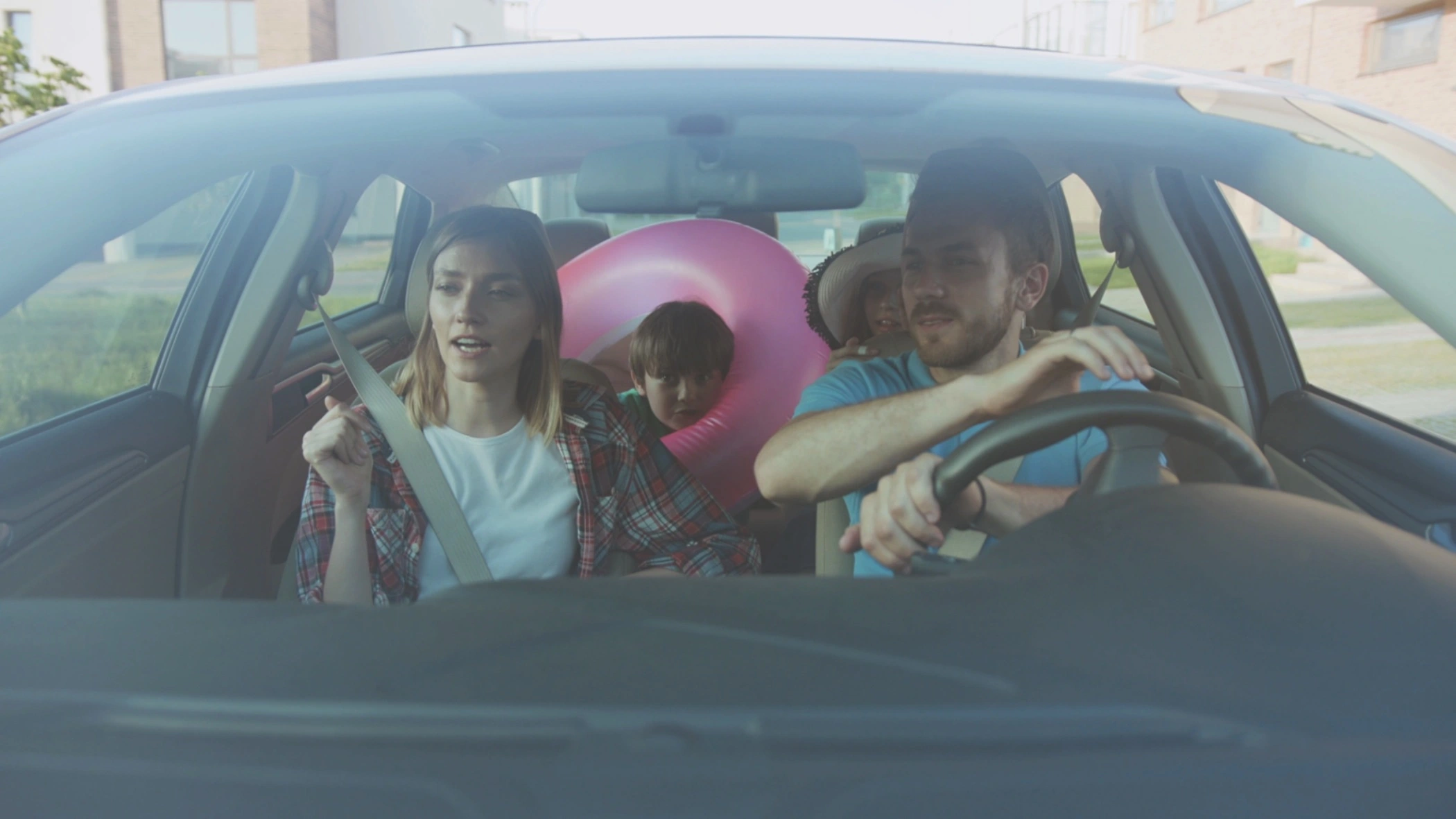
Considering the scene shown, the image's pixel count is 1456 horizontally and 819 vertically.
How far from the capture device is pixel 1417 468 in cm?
162

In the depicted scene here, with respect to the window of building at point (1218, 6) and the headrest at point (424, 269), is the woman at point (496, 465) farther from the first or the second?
the window of building at point (1218, 6)

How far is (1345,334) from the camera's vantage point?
10.6ft

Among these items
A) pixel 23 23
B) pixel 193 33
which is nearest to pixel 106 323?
pixel 23 23

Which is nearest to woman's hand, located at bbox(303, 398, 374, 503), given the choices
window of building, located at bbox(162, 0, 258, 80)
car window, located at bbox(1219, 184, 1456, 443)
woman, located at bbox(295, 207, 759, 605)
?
woman, located at bbox(295, 207, 759, 605)

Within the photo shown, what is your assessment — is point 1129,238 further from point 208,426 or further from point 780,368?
point 208,426

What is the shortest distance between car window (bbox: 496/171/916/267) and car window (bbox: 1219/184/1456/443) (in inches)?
30.4

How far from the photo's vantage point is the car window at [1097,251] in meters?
2.48

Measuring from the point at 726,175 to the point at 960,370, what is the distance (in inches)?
25.4

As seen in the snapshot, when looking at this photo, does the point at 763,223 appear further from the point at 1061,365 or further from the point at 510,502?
the point at 1061,365

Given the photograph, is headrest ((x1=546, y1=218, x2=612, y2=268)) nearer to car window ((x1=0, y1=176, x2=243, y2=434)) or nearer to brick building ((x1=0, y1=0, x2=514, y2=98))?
car window ((x1=0, y1=176, x2=243, y2=434))

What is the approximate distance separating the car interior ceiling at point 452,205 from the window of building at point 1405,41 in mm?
15595

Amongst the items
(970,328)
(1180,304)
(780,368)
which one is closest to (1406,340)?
(1180,304)

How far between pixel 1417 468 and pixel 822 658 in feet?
3.96

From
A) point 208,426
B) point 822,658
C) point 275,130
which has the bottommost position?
point 208,426
